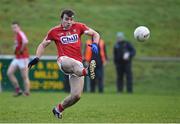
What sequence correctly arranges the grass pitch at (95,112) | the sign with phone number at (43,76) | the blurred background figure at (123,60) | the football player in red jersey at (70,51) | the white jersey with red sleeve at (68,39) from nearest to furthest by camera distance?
the grass pitch at (95,112) → the football player in red jersey at (70,51) → the white jersey with red sleeve at (68,39) → the blurred background figure at (123,60) → the sign with phone number at (43,76)

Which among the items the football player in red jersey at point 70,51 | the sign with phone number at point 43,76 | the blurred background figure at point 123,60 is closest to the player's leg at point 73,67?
the football player in red jersey at point 70,51

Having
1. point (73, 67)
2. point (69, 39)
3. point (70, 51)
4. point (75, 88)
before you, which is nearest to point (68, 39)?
point (69, 39)

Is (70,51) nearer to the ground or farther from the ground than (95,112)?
farther from the ground

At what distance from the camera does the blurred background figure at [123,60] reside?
91.2 feet

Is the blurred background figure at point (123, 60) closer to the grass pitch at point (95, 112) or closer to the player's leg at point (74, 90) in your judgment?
the grass pitch at point (95, 112)

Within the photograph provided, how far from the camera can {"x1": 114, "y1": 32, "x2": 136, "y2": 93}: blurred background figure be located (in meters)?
27.8

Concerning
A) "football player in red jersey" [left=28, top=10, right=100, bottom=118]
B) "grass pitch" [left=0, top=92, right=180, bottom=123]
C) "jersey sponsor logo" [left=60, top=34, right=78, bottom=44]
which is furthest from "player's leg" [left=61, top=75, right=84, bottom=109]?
"jersey sponsor logo" [left=60, top=34, right=78, bottom=44]

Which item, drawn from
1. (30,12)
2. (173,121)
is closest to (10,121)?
Answer: (173,121)

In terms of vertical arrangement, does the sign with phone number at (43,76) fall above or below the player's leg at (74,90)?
below

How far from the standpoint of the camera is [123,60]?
28.0 m

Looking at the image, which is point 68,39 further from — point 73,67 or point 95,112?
point 95,112

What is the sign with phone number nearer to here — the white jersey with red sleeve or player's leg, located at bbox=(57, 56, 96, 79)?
the white jersey with red sleeve

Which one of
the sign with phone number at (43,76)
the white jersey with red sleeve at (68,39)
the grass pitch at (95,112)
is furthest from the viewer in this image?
the sign with phone number at (43,76)

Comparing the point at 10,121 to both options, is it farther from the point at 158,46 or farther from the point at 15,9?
the point at 15,9
